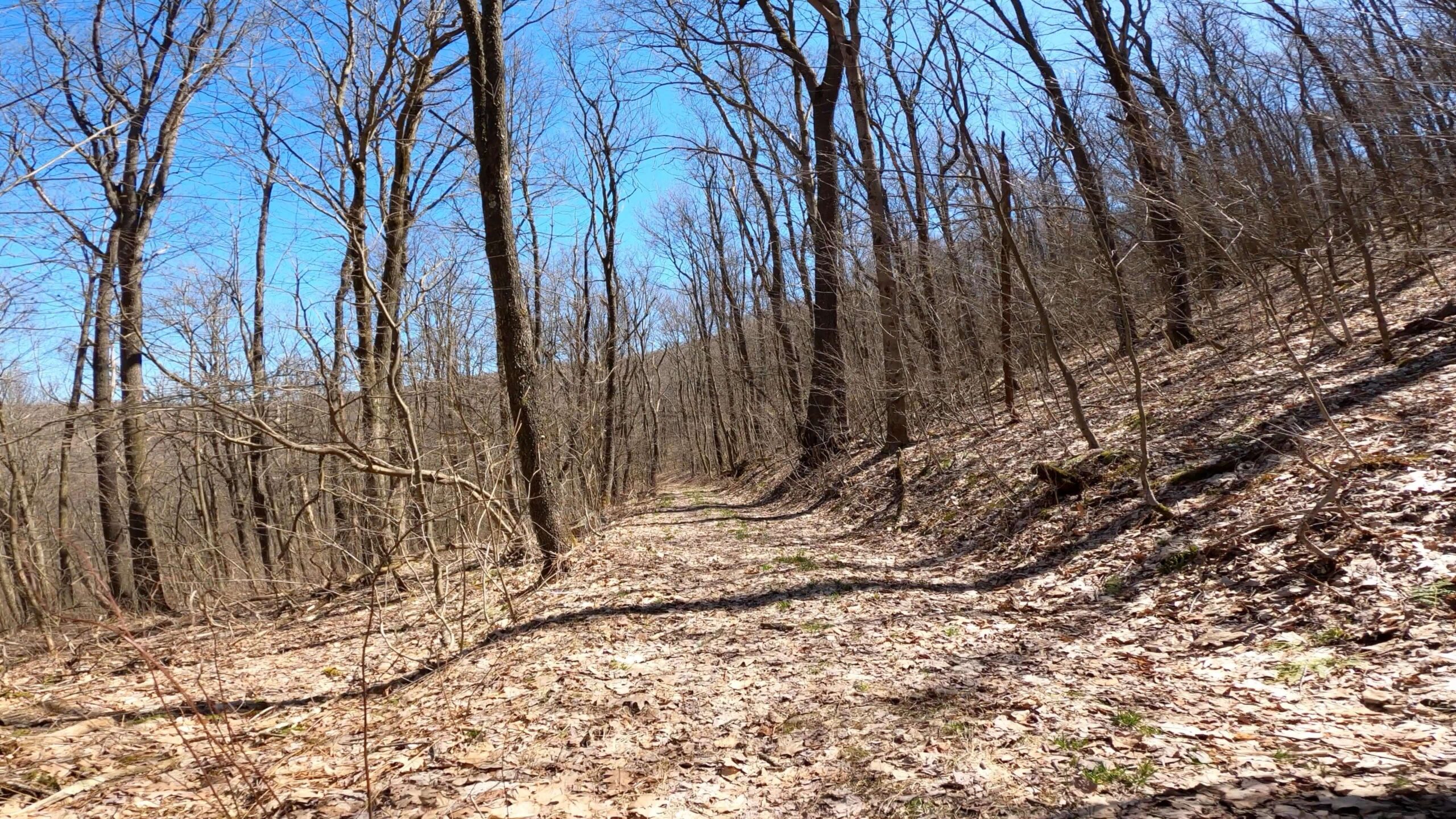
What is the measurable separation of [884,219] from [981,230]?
4.94 ft

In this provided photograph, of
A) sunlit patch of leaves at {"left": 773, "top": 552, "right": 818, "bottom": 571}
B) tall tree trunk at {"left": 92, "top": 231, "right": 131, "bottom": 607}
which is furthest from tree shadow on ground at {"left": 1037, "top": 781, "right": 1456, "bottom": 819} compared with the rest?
tall tree trunk at {"left": 92, "top": 231, "right": 131, "bottom": 607}

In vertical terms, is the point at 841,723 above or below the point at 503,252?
below

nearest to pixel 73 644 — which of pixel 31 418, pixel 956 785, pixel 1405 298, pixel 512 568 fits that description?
pixel 512 568

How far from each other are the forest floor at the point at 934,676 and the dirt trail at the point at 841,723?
0.06ft

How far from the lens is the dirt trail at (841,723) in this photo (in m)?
2.68

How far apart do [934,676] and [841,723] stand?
2.45ft

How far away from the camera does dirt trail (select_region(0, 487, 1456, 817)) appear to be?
2.68 metres

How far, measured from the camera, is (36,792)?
324 cm

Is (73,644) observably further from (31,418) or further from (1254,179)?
(1254,179)

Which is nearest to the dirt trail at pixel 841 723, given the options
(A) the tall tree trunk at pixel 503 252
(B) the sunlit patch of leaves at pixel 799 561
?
(B) the sunlit patch of leaves at pixel 799 561

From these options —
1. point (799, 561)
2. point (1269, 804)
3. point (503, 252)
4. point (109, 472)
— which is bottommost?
point (1269, 804)

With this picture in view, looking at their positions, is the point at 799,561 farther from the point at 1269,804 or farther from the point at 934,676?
the point at 1269,804

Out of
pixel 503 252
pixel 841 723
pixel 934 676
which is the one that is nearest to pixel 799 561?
pixel 934 676

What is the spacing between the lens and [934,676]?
398cm
